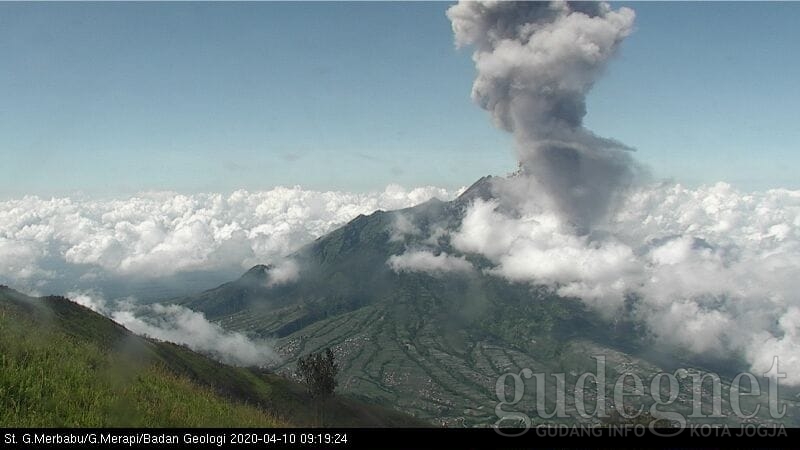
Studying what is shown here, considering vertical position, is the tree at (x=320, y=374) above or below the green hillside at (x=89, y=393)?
below

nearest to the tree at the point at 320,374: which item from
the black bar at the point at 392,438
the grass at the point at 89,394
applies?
the grass at the point at 89,394

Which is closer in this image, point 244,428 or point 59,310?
point 244,428

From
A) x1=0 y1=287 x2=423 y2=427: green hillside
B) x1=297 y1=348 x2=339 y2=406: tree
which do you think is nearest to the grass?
x1=0 y1=287 x2=423 y2=427: green hillside

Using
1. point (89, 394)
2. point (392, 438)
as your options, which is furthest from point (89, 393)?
point (392, 438)

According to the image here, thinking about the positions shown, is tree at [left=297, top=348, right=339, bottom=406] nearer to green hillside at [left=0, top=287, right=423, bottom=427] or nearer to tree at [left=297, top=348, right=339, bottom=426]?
tree at [left=297, top=348, right=339, bottom=426]

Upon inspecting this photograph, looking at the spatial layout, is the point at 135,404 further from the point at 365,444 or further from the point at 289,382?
the point at 289,382

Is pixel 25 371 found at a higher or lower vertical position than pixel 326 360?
higher

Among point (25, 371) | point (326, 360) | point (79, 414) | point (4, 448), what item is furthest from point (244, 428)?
point (326, 360)

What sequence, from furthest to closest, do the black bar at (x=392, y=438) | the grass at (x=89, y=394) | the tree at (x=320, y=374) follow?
the tree at (x=320, y=374), the grass at (x=89, y=394), the black bar at (x=392, y=438)

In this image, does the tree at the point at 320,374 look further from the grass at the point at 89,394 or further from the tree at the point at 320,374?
the grass at the point at 89,394

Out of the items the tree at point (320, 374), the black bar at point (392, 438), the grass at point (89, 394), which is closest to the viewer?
the black bar at point (392, 438)

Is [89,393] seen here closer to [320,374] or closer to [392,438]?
[392,438]
